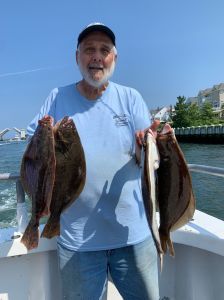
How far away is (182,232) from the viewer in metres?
3.22

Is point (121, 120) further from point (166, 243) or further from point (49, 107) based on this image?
point (166, 243)

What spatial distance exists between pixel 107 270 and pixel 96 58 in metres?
1.54

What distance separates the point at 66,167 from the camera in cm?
219

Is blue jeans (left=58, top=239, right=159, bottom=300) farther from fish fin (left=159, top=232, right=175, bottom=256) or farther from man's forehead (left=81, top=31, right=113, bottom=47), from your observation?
man's forehead (left=81, top=31, right=113, bottom=47)

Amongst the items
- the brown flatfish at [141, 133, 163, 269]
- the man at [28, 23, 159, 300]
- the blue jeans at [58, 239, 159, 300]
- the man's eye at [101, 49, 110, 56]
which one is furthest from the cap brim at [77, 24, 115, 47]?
the blue jeans at [58, 239, 159, 300]

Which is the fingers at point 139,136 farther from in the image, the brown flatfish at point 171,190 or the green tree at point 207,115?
the green tree at point 207,115

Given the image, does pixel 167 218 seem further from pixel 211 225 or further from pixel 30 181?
pixel 211 225

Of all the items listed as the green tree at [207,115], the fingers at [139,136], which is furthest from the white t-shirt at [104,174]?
the green tree at [207,115]

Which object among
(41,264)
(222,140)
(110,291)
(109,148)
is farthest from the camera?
(222,140)

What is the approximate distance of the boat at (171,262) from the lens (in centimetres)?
309

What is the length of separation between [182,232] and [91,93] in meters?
1.48

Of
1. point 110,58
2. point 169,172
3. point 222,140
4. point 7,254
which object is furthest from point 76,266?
point 222,140

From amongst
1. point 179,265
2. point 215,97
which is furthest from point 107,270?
point 215,97

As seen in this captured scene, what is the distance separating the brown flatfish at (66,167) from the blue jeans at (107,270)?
1.64ft
